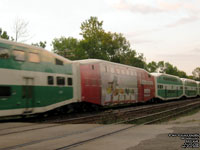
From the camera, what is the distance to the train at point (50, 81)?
13250 mm

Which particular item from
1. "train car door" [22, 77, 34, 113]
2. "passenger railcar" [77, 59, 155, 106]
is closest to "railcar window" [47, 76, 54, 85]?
"train car door" [22, 77, 34, 113]

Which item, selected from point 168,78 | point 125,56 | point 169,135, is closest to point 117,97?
point 169,135

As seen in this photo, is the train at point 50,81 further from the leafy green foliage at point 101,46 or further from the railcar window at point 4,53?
the leafy green foliage at point 101,46

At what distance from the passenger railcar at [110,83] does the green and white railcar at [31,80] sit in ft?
7.75

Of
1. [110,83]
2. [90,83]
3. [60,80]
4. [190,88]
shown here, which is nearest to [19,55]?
[60,80]

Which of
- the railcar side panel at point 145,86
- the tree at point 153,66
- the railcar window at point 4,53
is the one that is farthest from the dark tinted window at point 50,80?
the tree at point 153,66

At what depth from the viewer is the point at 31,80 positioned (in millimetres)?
14445

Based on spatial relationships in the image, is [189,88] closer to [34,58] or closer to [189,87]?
[189,87]

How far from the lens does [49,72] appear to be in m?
15.8

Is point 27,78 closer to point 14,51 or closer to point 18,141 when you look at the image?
point 14,51

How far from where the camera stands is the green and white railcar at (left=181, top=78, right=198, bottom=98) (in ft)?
160

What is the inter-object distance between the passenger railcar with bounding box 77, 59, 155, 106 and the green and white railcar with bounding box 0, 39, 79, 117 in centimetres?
236

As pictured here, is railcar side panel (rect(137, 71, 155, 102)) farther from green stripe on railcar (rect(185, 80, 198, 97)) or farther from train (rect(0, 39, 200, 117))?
green stripe on railcar (rect(185, 80, 198, 97))

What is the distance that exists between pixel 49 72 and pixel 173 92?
3024 cm
